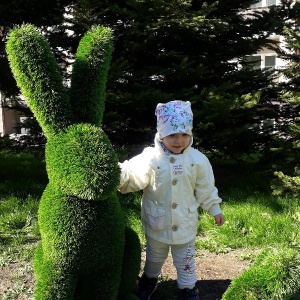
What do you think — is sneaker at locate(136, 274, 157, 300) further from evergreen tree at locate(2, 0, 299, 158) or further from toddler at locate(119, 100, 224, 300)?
evergreen tree at locate(2, 0, 299, 158)

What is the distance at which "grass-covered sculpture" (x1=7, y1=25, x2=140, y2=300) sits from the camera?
77.9 inches

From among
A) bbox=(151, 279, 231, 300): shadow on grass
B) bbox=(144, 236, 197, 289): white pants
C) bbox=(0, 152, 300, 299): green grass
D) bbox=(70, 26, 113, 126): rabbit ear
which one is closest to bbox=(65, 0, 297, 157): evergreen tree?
bbox=(0, 152, 300, 299): green grass

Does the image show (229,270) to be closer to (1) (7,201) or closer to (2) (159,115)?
(2) (159,115)

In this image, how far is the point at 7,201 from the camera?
4.88 meters

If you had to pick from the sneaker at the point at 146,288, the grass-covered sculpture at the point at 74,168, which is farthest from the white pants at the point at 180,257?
the grass-covered sculpture at the point at 74,168

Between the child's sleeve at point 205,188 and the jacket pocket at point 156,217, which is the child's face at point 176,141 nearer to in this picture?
the child's sleeve at point 205,188

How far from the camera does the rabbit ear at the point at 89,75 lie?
85.3 inches

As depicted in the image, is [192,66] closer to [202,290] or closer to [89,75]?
[202,290]

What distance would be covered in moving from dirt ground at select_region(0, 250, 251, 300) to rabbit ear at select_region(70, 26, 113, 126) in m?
1.54

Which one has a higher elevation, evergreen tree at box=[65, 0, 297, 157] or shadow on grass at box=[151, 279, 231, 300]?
Result: evergreen tree at box=[65, 0, 297, 157]

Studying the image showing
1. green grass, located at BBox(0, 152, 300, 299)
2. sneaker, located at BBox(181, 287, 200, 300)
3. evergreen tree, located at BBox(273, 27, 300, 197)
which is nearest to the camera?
sneaker, located at BBox(181, 287, 200, 300)

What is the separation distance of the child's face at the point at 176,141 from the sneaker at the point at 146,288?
0.96 meters

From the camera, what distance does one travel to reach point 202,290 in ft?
10.3

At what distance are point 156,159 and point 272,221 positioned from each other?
227cm
